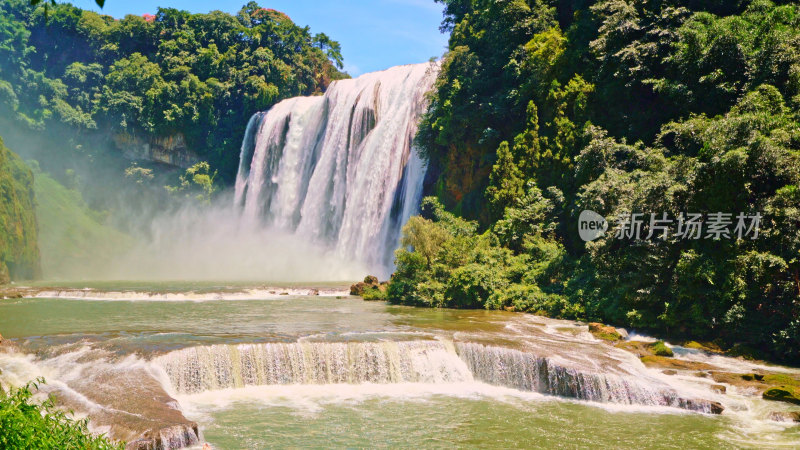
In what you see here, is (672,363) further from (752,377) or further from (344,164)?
(344,164)

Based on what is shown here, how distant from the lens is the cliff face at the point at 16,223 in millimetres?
31016

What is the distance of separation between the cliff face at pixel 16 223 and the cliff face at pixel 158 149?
1085 cm

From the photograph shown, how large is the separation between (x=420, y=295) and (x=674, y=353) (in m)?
9.57

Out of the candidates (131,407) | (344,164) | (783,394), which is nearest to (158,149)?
(344,164)

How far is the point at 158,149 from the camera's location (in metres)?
47.9

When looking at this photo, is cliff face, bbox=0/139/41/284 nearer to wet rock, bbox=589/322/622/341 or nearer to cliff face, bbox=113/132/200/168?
cliff face, bbox=113/132/200/168

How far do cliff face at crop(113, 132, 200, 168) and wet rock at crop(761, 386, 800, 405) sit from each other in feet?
147

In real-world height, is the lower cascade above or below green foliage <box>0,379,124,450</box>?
below

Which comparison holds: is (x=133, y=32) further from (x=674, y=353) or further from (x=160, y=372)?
(x=674, y=353)

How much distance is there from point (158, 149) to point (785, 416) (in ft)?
153

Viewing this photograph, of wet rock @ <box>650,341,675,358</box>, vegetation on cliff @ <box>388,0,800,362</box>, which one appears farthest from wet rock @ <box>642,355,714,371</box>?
vegetation on cliff @ <box>388,0,800,362</box>

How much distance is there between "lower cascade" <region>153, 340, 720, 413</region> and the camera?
38.8ft

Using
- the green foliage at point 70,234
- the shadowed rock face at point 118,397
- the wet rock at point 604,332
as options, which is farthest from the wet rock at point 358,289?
the green foliage at point 70,234

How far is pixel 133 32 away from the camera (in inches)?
1972
